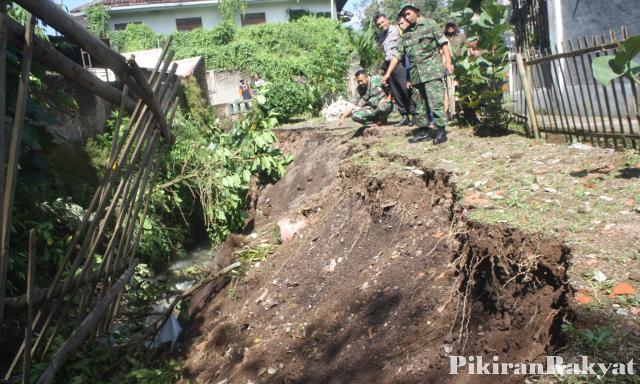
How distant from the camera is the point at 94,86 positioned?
2.12 m

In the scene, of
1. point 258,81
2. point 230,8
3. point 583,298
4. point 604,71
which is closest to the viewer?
point 583,298

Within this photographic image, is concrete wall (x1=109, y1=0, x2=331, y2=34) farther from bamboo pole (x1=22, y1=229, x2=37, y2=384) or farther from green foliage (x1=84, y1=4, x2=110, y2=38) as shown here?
bamboo pole (x1=22, y1=229, x2=37, y2=384)

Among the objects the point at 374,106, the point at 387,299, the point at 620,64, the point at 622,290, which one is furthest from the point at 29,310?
the point at 374,106

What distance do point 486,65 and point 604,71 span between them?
8.01 feet

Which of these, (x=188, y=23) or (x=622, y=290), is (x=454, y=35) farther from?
(x=188, y=23)

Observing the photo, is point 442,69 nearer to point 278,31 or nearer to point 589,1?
A: point 589,1

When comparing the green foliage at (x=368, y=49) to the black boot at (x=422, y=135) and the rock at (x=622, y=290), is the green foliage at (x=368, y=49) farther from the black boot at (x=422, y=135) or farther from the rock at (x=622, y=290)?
the rock at (x=622, y=290)

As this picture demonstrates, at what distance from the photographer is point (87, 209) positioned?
225 cm

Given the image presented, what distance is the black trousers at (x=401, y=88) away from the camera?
6812mm

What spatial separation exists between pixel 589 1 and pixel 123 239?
283 inches

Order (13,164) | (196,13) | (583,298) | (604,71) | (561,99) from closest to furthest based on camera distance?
(13,164)
(583,298)
(604,71)
(561,99)
(196,13)

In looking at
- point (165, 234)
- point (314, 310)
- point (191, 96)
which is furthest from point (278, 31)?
point (314, 310)

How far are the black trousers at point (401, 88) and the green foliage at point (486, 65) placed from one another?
0.86 m

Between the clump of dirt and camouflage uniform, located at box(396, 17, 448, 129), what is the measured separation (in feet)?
4.24
